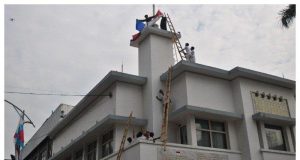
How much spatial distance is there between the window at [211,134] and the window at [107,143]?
14.9 ft

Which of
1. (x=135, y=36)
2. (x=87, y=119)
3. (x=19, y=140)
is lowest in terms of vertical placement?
(x=19, y=140)

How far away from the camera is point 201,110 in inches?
615

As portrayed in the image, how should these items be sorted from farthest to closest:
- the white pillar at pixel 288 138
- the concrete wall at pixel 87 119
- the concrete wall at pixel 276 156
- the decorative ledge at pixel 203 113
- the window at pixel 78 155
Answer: the window at pixel 78 155 < the concrete wall at pixel 87 119 < the white pillar at pixel 288 138 < the concrete wall at pixel 276 156 < the decorative ledge at pixel 203 113

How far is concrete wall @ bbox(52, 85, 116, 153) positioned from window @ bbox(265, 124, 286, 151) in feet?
25.5

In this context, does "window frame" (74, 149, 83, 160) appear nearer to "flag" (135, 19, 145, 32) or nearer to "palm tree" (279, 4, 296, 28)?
"flag" (135, 19, 145, 32)

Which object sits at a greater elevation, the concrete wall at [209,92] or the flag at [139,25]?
the flag at [139,25]

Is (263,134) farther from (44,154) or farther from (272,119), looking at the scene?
(44,154)

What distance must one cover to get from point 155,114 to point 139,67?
Answer: 3854 millimetres

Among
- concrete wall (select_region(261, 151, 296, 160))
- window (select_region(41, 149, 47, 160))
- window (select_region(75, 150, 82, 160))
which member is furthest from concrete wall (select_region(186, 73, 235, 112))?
window (select_region(41, 149, 47, 160))

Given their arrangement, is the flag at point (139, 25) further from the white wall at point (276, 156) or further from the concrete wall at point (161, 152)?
the white wall at point (276, 156)

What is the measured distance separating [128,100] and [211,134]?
4.52 m

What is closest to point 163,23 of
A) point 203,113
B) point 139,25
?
point 139,25

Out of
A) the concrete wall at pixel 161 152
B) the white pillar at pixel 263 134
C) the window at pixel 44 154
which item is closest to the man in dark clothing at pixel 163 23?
the white pillar at pixel 263 134

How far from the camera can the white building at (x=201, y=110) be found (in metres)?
15.9
